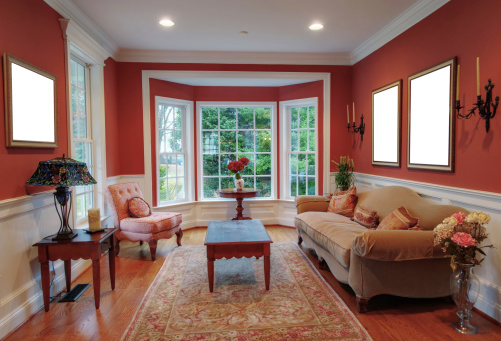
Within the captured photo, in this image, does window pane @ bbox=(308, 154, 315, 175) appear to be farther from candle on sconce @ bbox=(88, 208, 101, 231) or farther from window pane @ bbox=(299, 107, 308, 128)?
candle on sconce @ bbox=(88, 208, 101, 231)

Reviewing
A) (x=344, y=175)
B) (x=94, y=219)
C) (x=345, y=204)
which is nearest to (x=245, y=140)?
(x=344, y=175)

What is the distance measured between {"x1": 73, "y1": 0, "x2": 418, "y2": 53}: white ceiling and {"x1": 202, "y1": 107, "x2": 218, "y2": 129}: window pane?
1.20 meters

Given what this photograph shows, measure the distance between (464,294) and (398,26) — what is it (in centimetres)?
291

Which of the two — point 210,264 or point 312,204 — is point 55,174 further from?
point 312,204

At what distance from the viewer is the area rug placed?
7.46ft

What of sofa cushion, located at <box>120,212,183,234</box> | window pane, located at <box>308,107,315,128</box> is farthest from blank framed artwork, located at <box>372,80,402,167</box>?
sofa cushion, located at <box>120,212,183,234</box>

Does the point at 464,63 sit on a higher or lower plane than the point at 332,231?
higher

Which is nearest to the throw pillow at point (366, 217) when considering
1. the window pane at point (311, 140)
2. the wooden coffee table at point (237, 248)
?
the wooden coffee table at point (237, 248)

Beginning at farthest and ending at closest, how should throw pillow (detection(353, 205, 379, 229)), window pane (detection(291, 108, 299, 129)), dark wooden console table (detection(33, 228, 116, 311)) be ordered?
window pane (detection(291, 108, 299, 129)) → throw pillow (detection(353, 205, 379, 229)) → dark wooden console table (detection(33, 228, 116, 311))

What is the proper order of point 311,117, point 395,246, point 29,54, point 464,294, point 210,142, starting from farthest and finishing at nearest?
1. point 210,142
2. point 311,117
3. point 29,54
4. point 395,246
5. point 464,294

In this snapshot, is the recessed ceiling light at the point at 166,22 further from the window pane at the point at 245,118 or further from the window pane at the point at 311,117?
the window pane at the point at 311,117

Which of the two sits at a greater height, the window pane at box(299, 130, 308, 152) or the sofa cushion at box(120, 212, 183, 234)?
the window pane at box(299, 130, 308, 152)

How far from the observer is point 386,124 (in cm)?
400

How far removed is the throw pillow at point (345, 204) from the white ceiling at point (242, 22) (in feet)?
6.71
